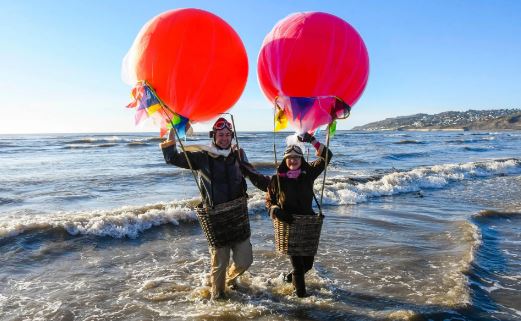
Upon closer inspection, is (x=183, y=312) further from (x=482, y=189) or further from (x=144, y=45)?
(x=482, y=189)

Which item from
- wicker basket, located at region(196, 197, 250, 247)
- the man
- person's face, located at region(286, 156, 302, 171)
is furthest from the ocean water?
person's face, located at region(286, 156, 302, 171)

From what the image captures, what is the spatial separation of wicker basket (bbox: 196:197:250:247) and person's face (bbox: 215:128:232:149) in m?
0.62

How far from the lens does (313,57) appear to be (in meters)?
3.76

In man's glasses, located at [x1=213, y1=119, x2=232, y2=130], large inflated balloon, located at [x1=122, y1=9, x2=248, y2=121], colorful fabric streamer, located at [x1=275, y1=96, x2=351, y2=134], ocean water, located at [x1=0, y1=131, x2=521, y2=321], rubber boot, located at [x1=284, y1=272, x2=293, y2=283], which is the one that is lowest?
ocean water, located at [x1=0, y1=131, x2=521, y2=321]

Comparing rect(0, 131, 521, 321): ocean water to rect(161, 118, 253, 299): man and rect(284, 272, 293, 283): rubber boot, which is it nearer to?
rect(284, 272, 293, 283): rubber boot

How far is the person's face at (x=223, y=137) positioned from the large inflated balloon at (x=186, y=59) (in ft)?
1.62

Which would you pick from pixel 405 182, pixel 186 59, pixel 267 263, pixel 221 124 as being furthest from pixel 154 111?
pixel 405 182

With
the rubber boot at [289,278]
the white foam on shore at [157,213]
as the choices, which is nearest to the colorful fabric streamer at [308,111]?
the rubber boot at [289,278]

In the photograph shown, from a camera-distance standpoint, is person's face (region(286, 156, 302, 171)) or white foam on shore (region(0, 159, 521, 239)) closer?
person's face (region(286, 156, 302, 171))

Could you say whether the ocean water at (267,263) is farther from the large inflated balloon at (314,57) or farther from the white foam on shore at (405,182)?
the large inflated balloon at (314,57)

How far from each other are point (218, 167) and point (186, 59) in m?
1.26

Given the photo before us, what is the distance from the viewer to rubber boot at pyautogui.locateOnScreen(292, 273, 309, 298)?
4820mm

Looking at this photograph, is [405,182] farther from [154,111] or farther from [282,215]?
[154,111]

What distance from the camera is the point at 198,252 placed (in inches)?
272
